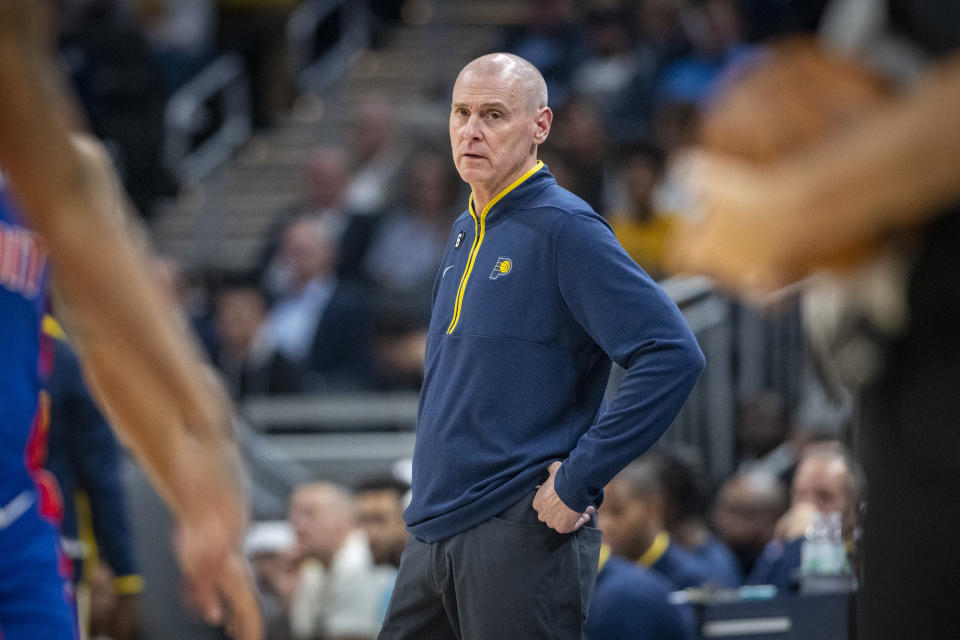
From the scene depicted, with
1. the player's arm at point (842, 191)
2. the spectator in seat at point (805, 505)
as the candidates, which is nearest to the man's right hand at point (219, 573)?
the player's arm at point (842, 191)

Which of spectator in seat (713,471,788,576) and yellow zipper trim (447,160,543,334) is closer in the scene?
yellow zipper trim (447,160,543,334)

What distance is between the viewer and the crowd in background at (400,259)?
6.82 metres

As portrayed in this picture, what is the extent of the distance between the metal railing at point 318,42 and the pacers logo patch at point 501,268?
1069 centimetres

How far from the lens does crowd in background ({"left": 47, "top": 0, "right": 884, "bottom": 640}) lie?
6.82 meters

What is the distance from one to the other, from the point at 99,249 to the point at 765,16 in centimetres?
1052

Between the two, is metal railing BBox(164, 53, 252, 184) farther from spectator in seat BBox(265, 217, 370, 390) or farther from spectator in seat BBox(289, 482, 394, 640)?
spectator in seat BBox(289, 482, 394, 640)

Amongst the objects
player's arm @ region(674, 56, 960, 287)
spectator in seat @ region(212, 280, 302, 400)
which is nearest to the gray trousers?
player's arm @ region(674, 56, 960, 287)

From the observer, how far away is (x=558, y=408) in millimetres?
3564

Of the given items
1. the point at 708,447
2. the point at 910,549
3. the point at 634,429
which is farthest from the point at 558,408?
the point at 708,447

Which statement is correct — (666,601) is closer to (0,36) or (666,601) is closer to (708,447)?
(708,447)

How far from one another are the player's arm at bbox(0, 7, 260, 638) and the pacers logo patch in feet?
5.97

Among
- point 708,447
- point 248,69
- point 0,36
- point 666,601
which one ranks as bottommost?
point 708,447

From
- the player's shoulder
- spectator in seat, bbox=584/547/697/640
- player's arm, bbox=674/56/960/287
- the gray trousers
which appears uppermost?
player's arm, bbox=674/56/960/287

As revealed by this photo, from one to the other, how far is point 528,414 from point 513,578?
Result: 0.40m
